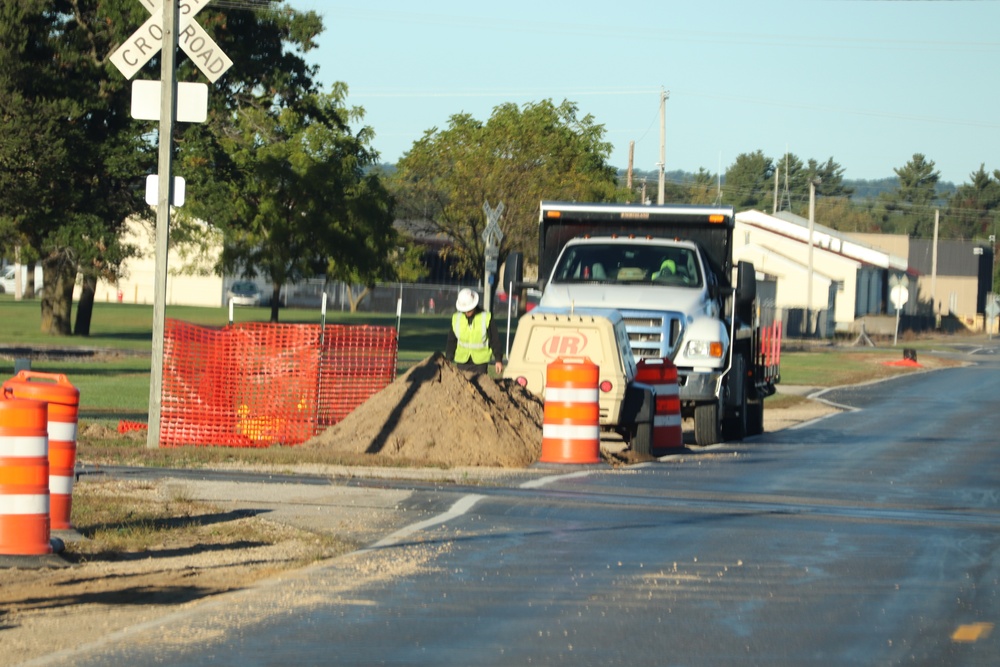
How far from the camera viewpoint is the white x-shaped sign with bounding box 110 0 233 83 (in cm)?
1590

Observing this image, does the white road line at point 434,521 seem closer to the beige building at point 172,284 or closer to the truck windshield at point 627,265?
the truck windshield at point 627,265

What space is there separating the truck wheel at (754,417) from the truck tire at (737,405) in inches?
16.6

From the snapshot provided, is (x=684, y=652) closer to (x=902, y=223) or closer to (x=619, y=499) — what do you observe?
(x=619, y=499)

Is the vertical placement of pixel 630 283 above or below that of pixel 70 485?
above

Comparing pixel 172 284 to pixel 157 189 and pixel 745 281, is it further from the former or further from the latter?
pixel 157 189

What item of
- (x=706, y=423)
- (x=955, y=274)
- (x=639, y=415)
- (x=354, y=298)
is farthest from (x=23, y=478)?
(x=955, y=274)

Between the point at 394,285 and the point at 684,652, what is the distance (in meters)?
92.1

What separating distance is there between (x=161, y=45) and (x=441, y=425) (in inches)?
192

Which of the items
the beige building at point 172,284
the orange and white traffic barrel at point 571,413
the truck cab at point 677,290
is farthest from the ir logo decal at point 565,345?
the beige building at point 172,284

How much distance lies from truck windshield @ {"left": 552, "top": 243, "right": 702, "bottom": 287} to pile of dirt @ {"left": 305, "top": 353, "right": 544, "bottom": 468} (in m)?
3.37

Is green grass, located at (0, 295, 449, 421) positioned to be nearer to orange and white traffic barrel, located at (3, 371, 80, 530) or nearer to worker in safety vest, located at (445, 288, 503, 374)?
worker in safety vest, located at (445, 288, 503, 374)

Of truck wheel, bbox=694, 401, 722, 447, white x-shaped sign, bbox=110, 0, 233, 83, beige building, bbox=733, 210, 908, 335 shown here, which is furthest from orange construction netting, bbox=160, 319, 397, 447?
beige building, bbox=733, 210, 908, 335

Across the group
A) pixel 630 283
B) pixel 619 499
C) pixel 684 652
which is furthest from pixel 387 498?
pixel 630 283

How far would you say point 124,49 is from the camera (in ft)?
52.2
